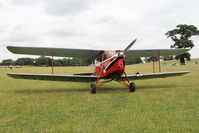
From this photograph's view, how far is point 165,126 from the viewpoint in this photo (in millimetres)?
3221

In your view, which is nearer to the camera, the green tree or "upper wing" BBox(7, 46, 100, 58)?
"upper wing" BBox(7, 46, 100, 58)

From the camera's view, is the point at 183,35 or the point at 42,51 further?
the point at 183,35

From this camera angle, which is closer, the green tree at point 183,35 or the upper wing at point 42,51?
the upper wing at point 42,51

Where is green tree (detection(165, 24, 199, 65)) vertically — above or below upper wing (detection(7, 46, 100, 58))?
above

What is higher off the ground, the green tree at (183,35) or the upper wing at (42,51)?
the green tree at (183,35)

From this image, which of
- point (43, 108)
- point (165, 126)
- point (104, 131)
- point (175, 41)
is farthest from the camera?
point (175, 41)

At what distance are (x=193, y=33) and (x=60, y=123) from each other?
60833 millimetres

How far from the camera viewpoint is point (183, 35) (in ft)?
181

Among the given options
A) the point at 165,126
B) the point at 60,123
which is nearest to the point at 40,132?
the point at 60,123

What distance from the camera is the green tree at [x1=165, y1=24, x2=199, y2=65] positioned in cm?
5150

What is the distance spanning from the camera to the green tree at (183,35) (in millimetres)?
51500

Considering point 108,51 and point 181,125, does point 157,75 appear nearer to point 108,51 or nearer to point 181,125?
point 108,51

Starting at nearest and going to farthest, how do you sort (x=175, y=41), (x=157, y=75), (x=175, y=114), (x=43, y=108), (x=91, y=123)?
A: (x=91, y=123)
(x=175, y=114)
(x=43, y=108)
(x=157, y=75)
(x=175, y=41)

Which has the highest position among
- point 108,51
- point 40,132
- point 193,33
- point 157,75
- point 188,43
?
point 193,33
